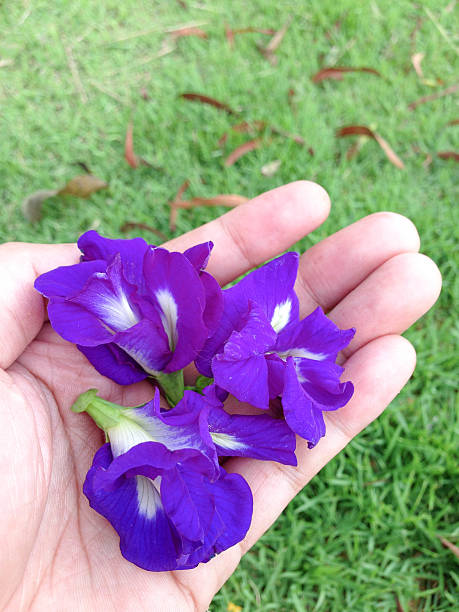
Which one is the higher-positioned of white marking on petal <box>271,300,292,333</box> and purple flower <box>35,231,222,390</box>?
purple flower <box>35,231,222,390</box>

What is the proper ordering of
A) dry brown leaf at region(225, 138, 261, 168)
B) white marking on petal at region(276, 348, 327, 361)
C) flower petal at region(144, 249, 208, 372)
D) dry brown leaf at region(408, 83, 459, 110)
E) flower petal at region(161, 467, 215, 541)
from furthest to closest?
1. dry brown leaf at region(408, 83, 459, 110)
2. dry brown leaf at region(225, 138, 261, 168)
3. white marking on petal at region(276, 348, 327, 361)
4. flower petal at region(144, 249, 208, 372)
5. flower petal at region(161, 467, 215, 541)

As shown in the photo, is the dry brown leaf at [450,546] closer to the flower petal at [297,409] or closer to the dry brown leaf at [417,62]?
the flower petal at [297,409]

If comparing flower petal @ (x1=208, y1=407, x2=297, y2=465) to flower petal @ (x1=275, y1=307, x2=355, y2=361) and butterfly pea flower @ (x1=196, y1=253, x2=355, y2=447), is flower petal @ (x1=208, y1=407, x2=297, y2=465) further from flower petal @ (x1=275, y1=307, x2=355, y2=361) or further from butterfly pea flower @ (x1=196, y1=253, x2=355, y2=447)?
flower petal @ (x1=275, y1=307, x2=355, y2=361)

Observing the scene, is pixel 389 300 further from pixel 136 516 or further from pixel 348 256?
pixel 136 516

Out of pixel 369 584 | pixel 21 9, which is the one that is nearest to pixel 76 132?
pixel 21 9

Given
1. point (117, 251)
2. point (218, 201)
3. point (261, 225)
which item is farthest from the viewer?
point (218, 201)

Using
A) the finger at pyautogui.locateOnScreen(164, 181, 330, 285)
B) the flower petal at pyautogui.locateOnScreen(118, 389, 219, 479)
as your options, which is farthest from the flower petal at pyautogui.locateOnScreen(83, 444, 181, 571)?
the finger at pyautogui.locateOnScreen(164, 181, 330, 285)

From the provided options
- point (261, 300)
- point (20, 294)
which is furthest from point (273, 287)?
point (20, 294)
